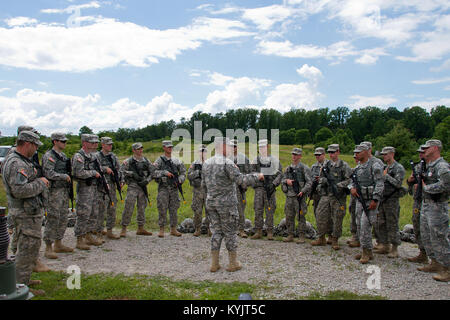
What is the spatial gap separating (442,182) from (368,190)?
4.57 feet

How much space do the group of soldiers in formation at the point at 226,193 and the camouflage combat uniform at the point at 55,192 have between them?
0.07ft

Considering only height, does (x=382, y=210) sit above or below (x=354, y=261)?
above

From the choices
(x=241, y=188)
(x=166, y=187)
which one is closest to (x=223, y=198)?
(x=241, y=188)

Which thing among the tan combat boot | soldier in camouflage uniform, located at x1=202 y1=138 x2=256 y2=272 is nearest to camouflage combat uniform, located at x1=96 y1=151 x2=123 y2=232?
soldier in camouflage uniform, located at x1=202 y1=138 x2=256 y2=272

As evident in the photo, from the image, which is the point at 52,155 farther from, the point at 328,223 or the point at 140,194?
the point at 328,223

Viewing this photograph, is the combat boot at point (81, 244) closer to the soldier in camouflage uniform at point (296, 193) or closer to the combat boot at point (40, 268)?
the combat boot at point (40, 268)

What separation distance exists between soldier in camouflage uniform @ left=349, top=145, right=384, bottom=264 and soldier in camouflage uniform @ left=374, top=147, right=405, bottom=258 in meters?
0.74

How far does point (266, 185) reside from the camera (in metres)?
8.95

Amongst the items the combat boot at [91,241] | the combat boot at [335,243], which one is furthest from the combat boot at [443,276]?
the combat boot at [91,241]

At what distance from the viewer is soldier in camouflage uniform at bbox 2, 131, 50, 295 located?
509 centimetres

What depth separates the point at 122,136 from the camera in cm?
6156

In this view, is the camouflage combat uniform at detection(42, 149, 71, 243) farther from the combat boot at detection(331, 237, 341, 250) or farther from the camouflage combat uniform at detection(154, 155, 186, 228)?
the combat boot at detection(331, 237, 341, 250)

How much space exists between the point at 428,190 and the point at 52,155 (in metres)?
7.69
